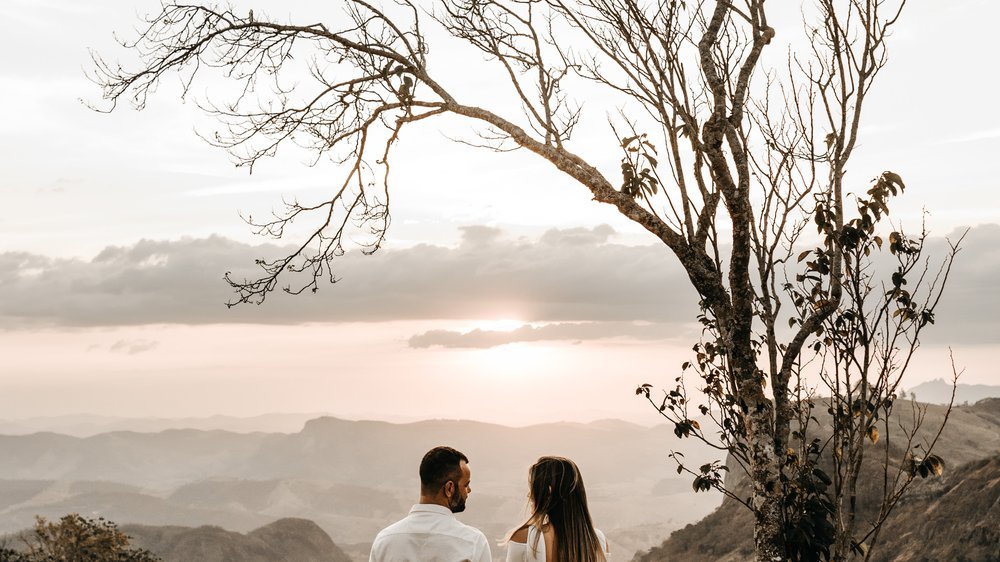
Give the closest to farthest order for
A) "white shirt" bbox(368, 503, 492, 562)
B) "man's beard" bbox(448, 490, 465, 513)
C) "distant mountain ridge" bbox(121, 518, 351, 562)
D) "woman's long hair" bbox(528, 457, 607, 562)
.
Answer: "white shirt" bbox(368, 503, 492, 562) < "man's beard" bbox(448, 490, 465, 513) < "woman's long hair" bbox(528, 457, 607, 562) < "distant mountain ridge" bbox(121, 518, 351, 562)

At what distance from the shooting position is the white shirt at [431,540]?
4.10 m

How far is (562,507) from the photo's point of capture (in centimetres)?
461

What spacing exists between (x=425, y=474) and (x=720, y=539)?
46220mm

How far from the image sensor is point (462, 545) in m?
4.11

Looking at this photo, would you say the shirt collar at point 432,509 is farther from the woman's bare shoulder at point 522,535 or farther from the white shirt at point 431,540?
the woman's bare shoulder at point 522,535

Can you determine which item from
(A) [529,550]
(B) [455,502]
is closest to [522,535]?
(A) [529,550]

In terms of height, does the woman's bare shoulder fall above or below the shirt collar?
below

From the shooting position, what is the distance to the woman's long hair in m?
4.60

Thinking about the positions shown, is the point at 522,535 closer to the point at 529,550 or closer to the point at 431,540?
the point at 529,550

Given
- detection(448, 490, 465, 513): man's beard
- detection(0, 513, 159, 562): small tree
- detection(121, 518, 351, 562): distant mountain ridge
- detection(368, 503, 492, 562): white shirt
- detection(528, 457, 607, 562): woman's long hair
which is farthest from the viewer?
detection(121, 518, 351, 562): distant mountain ridge

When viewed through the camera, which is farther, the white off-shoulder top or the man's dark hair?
the white off-shoulder top

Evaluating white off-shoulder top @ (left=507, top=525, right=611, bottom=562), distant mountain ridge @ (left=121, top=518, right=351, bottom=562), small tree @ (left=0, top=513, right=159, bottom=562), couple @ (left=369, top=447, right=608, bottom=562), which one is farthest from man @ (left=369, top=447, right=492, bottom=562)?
distant mountain ridge @ (left=121, top=518, right=351, bottom=562)

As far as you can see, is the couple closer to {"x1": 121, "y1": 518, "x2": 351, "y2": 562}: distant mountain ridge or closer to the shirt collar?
the shirt collar

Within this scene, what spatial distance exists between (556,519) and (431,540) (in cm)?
85
